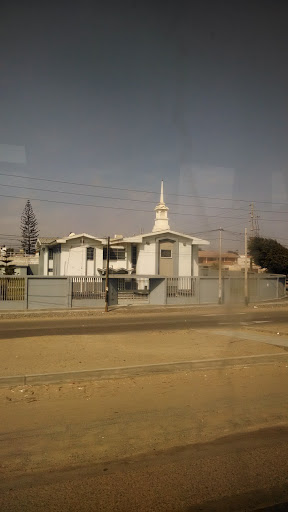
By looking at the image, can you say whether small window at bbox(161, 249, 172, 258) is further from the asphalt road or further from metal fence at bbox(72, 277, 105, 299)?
the asphalt road

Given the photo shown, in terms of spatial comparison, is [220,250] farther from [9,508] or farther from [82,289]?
[82,289]

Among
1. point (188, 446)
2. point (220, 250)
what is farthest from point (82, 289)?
point (188, 446)

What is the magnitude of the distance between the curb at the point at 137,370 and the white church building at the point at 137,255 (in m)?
29.0

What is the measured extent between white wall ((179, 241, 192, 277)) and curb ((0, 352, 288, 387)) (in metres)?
29.8

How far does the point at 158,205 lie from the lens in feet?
143

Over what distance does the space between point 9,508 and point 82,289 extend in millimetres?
26367

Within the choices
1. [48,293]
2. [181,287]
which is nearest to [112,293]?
[48,293]

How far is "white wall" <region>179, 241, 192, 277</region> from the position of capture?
1580 inches

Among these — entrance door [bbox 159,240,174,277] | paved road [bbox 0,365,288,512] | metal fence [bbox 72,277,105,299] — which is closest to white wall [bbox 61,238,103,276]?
entrance door [bbox 159,240,174,277]

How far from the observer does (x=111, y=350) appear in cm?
1122

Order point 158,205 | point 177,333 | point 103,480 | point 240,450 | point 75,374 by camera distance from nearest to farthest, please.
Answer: point 103,480, point 240,450, point 75,374, point 177,333, point 158,205

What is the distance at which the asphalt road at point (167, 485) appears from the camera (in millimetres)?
3857

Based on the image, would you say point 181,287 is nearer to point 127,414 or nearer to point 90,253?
point 90,253

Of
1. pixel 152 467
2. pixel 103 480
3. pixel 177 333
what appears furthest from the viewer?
pixel 177 333
